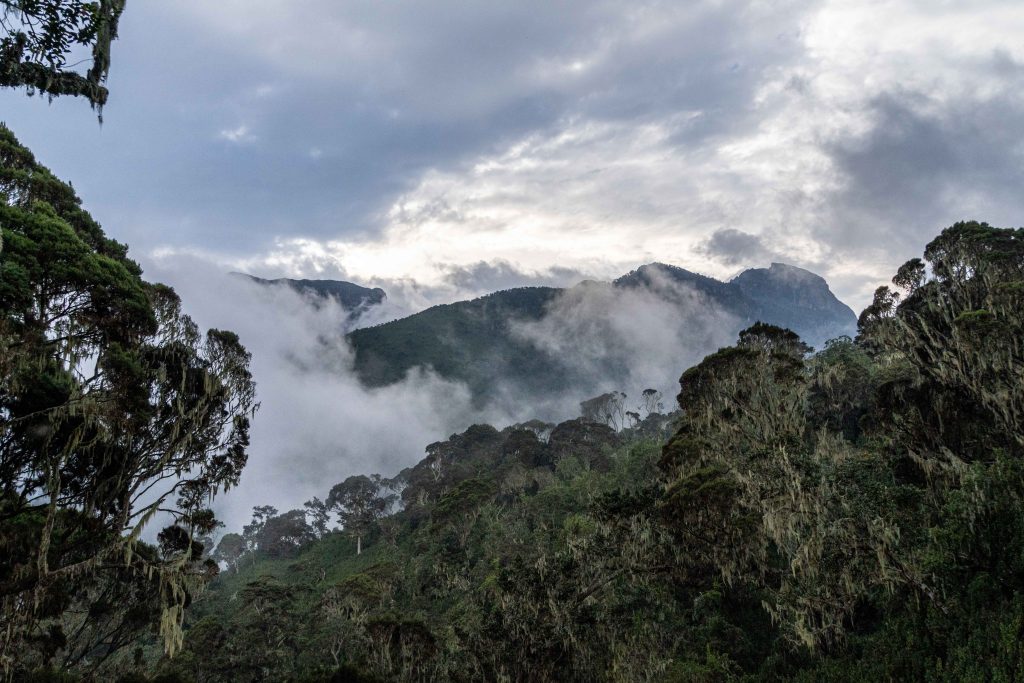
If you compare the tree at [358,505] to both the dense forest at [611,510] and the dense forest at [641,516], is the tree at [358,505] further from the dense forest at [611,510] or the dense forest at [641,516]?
the dense forest at [611,510]

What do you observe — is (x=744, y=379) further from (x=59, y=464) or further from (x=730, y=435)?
(x=59, y=464)

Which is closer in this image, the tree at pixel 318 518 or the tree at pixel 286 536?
the tree at pixel 286 536

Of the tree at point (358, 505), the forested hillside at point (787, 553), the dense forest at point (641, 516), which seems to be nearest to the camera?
the dense forest at point (641, 516)

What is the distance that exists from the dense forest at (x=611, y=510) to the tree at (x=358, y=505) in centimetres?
3552

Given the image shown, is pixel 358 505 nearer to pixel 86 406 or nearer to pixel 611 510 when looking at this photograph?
pixel 611 510

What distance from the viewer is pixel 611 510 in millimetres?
24703

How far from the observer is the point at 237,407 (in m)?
16.4

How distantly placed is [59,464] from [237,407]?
5148 mm

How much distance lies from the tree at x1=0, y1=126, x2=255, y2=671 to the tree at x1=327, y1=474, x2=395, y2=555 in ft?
195

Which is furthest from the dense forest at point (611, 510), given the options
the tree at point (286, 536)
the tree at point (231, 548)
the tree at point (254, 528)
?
the tree at point (231, 548)

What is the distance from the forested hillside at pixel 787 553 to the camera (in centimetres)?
1338

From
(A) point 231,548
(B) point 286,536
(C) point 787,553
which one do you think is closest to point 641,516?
(C) point 787,553

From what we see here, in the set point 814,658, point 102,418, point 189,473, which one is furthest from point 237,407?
point 814,658

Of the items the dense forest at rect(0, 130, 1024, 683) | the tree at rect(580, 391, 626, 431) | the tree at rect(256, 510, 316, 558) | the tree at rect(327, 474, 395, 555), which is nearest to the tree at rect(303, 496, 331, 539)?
the tree at rect(256, 510, 316, 558)
